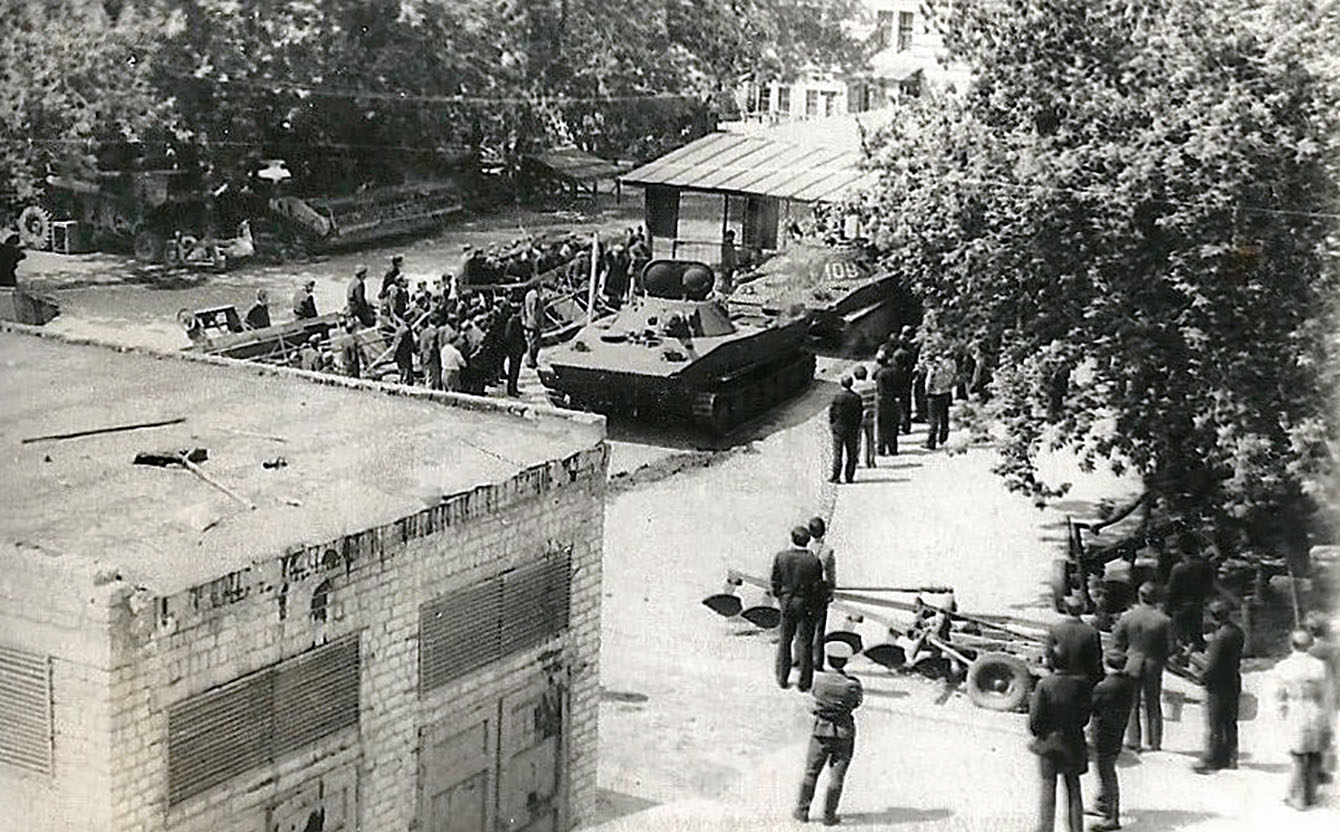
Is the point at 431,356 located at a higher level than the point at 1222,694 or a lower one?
higher

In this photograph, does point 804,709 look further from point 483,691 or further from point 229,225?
point 229,225

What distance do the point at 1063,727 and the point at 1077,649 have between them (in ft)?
2.25

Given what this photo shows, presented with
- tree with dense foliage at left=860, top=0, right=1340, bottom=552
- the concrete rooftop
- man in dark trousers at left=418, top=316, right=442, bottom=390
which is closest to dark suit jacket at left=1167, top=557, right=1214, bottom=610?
tree with dense foliage at left=860, top=0, right=1340, bottom=552

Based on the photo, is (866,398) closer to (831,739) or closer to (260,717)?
(831,739)

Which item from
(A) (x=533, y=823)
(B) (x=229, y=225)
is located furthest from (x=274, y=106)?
(A) (x=533, y=823)

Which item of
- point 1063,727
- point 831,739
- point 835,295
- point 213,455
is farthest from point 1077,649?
point 835,295

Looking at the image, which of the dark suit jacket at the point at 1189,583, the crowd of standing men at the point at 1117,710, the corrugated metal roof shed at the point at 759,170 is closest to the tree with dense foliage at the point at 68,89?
the corrugated metal roof shed at the point at 759,170

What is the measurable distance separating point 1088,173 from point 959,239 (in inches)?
48.9

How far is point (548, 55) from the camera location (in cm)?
2906

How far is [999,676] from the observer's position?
13.3 metres

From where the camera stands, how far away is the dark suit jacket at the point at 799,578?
13.0 meters

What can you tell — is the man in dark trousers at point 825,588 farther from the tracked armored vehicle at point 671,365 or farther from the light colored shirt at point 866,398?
the tracked armored vehicle at point 671,365

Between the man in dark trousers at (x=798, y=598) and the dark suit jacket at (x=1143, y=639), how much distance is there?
217cm

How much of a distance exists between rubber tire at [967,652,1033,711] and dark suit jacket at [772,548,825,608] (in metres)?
1.27
